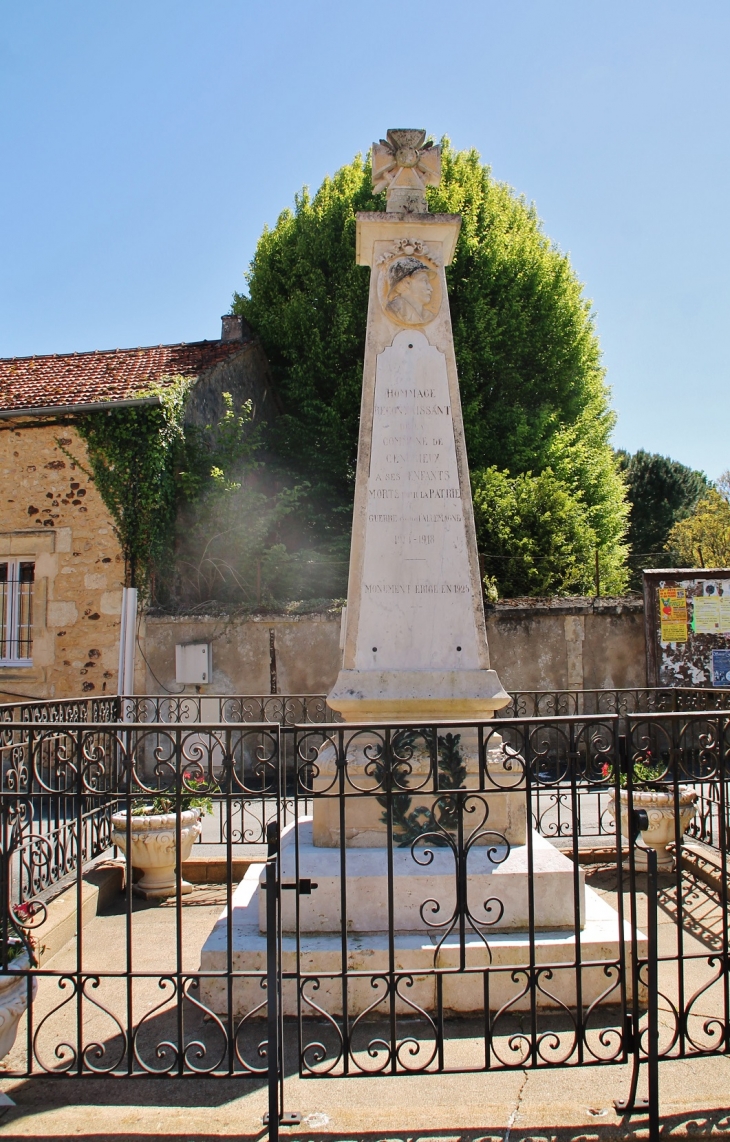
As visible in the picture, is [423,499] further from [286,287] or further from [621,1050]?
[286,287]

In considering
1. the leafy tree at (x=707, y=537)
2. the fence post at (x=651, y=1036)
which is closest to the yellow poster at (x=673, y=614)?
the fence post at (x=651, y=1036)

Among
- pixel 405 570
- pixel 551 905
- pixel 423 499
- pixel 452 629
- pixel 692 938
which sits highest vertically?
pixel 423 499

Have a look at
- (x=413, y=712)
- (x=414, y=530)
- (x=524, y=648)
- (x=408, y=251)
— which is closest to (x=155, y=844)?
(x=413, y=712)

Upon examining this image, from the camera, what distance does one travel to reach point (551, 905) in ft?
12.1

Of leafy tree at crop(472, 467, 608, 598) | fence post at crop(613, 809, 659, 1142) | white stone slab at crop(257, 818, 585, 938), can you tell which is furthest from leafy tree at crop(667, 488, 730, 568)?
fence post at crop(613, 809, 659, 1142)

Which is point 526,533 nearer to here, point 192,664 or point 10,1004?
point 192,664

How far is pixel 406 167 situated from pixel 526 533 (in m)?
8.51

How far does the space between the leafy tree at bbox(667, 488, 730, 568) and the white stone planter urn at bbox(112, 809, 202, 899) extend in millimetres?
17235

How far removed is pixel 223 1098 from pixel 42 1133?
1.95 ft

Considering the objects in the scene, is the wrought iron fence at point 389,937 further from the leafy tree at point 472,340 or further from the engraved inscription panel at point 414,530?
the leafy tree at point 472,340

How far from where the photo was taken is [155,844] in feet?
16.9

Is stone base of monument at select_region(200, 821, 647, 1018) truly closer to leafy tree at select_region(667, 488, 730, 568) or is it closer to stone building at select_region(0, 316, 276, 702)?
stone building at select_region(0, 316, 276, 702)

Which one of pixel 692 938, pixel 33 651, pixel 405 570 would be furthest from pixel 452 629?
pixel 33 651

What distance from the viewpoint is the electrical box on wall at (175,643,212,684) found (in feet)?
33.9
